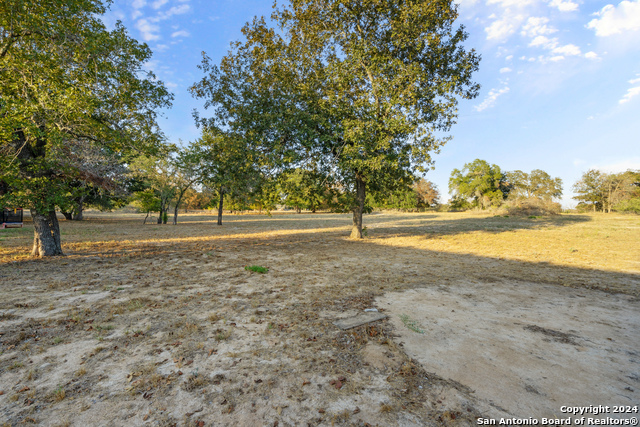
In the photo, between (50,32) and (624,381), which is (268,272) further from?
(50,32)

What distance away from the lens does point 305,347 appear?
3.52 metres

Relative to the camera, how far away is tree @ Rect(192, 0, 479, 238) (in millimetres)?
11648

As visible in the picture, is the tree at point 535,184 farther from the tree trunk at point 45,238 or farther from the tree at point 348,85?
the tree trunk at point 45,238

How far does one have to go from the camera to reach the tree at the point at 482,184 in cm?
6075

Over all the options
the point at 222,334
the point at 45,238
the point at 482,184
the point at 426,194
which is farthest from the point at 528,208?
the point at 45,238

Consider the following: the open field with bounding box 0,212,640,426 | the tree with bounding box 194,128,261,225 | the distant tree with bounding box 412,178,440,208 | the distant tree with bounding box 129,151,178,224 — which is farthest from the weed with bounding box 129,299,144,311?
the distant tree with bounding box 412,178,440,208

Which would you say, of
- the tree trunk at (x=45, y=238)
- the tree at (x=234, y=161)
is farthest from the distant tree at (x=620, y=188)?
the tree trunk at (x=45, y=238)

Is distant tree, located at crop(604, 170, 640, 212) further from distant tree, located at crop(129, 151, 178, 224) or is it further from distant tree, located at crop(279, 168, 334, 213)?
distant tree, located at crop(129, 151, 178, 224)

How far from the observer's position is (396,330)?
4.02 metres

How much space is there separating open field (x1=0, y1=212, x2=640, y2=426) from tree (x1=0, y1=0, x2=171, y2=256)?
8.49ft

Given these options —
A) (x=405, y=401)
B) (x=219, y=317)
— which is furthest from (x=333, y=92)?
(x=405, y=401)

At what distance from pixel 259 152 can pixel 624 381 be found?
479 inches

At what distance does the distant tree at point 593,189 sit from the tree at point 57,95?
78.3 metres

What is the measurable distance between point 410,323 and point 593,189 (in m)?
78.0
